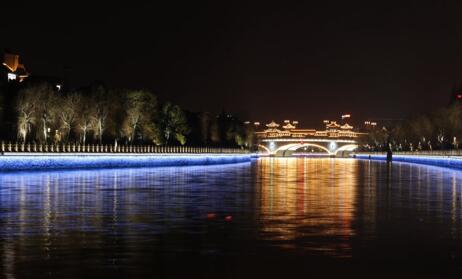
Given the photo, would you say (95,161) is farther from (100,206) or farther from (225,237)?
(225,237)

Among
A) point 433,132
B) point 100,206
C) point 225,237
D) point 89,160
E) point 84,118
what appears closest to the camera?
point 225,237

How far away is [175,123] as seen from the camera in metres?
120

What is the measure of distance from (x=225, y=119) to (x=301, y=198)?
458 feet

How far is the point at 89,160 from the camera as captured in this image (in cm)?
7525

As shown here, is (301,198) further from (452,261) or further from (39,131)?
(39,131)

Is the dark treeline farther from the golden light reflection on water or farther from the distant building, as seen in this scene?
the golden light reflection on water

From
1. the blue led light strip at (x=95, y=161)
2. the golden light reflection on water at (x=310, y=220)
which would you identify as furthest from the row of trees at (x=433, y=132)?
the golden light reflection on water at (x=310, y=220)

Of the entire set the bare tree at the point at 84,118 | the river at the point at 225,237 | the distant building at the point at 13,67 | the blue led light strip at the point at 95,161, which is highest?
the distant building at the point at 13,67

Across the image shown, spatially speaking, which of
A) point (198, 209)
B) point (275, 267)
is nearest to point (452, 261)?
point (275, 267)

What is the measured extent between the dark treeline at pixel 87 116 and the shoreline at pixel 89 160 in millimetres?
5752

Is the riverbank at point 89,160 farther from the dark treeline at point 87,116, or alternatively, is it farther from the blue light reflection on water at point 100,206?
the blue light reflection on water at point 100,206

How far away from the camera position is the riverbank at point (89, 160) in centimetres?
6238

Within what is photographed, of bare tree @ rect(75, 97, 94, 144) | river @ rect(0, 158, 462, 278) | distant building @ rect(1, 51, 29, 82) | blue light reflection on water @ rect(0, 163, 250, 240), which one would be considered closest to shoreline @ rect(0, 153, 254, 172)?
bare tree @ rect(75, 97, 94, 144)

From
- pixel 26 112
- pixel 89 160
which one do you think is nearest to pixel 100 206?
pixel 89 160
